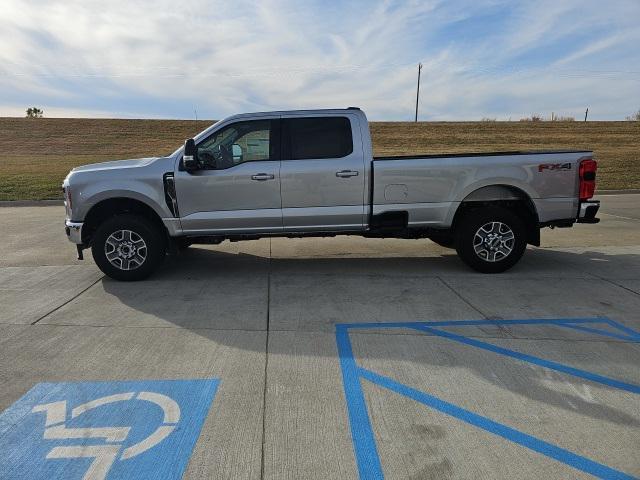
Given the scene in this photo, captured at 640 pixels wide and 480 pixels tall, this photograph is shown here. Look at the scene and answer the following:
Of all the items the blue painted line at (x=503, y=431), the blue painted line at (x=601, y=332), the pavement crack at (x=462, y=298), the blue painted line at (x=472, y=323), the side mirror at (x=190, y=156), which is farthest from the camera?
the side mirror at (x=190, y=156)

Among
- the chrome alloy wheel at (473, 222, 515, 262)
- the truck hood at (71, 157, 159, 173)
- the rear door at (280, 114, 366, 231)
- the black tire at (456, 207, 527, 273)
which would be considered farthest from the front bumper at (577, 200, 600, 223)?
the truck hood at (71, 157, 159, 173)

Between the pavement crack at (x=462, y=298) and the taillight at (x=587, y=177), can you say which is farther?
the taillight at (x=587, y=177)

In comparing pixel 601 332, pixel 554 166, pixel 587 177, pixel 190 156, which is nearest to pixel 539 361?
pixel 601 332

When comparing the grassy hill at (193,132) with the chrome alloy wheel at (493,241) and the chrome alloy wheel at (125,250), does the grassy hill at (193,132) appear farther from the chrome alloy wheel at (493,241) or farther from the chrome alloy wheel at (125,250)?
the chrome alloy wheel at (493,241)

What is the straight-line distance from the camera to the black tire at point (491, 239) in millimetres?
5832

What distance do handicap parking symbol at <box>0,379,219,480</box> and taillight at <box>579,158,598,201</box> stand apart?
5037 millimetres

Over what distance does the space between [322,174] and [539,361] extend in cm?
324

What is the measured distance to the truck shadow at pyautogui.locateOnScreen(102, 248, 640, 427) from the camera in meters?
3.54

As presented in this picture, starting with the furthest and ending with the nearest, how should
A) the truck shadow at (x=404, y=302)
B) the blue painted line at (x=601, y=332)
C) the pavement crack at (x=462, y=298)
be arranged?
the pavement crack at (x=462, y=298) → the blue painted line at (x=601, y=332) → the truck shadow at (x=404, y=302)

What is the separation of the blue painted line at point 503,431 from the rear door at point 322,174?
107 inches

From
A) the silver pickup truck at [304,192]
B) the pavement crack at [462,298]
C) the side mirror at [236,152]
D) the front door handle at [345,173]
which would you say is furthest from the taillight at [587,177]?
the side mirror at [236,152]

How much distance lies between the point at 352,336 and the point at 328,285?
1538 millimetres

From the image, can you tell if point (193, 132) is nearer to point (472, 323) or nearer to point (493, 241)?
point (493, 241)

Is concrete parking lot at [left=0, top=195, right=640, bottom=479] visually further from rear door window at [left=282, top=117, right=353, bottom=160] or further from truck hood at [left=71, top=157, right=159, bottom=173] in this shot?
rear door window at [left=282, top=117, right=353, bottom=160]
